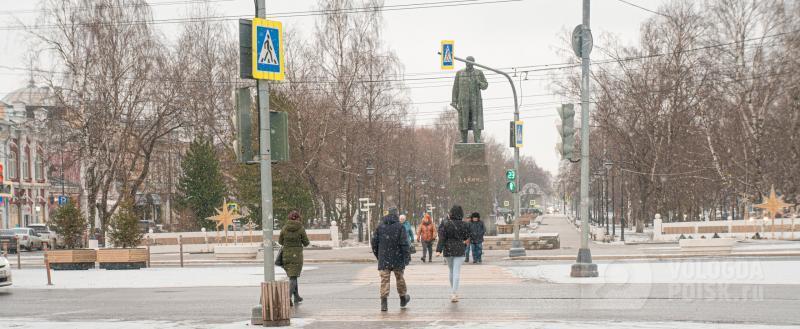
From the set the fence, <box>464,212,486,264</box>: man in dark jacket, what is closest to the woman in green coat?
<box>464,212,486,264</box>: man in dark jacket

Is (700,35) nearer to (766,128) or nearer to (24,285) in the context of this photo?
(766,128)

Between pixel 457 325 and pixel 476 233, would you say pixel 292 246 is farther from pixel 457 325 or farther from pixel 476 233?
pixel 476 233

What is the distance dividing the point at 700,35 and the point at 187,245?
3183 centimetres

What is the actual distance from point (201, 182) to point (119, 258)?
3894 centimetres

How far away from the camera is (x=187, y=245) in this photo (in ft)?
163

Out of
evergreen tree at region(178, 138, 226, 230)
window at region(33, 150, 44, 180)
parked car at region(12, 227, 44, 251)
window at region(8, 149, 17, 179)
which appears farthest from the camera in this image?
window at region(33, 150, 44, 180)

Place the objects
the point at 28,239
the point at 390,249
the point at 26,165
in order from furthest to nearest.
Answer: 1. the point at 26,165
2. the point at 28,239
3. the point at 390,249

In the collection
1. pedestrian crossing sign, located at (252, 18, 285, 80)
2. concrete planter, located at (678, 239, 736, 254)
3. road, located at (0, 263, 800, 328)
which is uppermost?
pedestrian crossing sign, located at (252, 18, 285, 80)

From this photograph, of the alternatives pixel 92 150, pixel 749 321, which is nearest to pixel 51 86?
pixel 92 150

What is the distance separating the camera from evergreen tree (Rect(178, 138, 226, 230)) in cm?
6606

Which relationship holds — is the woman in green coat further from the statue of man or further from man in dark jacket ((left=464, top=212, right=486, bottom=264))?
the statue of man

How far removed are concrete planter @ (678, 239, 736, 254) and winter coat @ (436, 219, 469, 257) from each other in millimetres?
15953

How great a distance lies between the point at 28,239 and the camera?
55.9 m

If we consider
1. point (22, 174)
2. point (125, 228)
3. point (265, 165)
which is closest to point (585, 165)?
point (265, 165)
